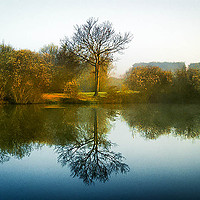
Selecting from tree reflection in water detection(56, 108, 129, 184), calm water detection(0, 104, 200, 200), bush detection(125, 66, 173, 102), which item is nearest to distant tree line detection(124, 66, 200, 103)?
bush detection(125, 66, 173, 102)

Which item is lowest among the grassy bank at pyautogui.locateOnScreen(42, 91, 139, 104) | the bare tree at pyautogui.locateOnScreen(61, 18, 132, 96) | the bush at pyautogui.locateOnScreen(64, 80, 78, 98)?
the grassy bank at pyautogui.locateOnScreen(42, 91, 139, 104)

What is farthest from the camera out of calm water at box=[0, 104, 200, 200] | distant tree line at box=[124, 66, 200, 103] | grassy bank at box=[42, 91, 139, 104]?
distant tree line at box=[124, 66, 200, 103]

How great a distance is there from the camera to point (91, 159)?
4.47 metres

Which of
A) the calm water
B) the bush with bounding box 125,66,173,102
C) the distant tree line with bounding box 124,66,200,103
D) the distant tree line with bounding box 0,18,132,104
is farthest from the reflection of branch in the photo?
the distant tree line with bounding box 124,66,200,103

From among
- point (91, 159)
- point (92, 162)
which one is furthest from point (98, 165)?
point (91, 159)

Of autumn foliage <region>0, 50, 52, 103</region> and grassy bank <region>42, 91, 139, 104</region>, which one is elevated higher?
autumn foliage <region>0, 50, 52, 103</region>

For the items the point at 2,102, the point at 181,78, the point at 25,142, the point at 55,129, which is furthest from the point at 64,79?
the point at 25,142

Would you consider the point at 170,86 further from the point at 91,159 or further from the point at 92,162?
the point at 92,162

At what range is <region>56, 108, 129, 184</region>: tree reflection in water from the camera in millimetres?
3691

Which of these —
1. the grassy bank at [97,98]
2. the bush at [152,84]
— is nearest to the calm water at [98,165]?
the grassy bank at [97,98]

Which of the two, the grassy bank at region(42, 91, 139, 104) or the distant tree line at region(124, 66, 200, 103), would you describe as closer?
the grassy bank at region(42, 91, 139, 104)

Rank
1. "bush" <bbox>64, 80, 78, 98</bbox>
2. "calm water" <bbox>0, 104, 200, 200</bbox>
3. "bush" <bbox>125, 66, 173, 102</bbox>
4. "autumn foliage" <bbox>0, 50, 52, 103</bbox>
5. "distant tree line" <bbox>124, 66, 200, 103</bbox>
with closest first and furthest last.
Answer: "calm water" <bbox>0, 104, 200, 200</bbox>
"autumn foliage" <bbox>0, 50, 52, 103</bbox>
"bush" <bbox>64, 80, 78, 98</bbox>
"bush" <bbox>125, 66, 173, 102</bbox>
"distant tree line" <bbox>124, 66, 200, 103</bbox>

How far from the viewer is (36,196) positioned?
2.92 m

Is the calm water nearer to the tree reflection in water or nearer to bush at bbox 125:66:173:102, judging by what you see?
the tree reflection in water
